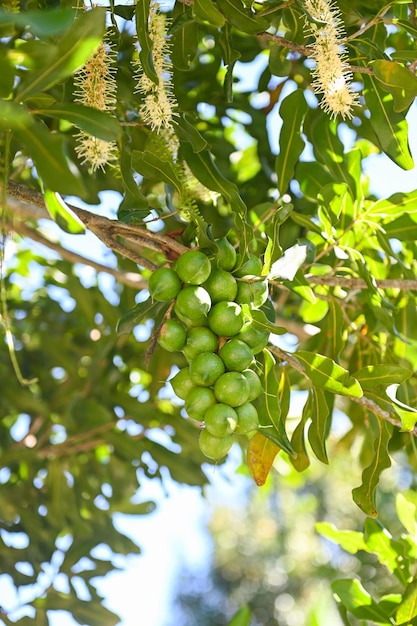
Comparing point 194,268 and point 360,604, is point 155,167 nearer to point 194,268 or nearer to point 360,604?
point 194,268

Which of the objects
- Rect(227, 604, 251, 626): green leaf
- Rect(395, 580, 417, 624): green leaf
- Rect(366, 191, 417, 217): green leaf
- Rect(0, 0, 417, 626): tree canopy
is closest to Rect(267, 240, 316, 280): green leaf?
Rect(0, 0, 417, 626): tree canopy

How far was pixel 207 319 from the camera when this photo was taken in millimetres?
1241

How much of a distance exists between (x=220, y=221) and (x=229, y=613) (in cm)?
1122

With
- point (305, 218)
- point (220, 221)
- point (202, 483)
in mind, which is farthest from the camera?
point (202, 483)

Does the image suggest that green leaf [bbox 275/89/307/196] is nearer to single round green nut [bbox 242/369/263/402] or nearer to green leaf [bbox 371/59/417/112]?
green leaf [bbox 371/59/417/112]

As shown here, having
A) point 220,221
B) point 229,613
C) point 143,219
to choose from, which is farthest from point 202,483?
point 229,613

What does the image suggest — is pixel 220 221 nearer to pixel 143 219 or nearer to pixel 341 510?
pixel 143 219

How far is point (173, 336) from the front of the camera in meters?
1.25

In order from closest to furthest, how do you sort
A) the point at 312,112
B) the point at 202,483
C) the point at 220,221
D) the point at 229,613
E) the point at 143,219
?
the point at 143,219
the point at 312,112
the point at 220,221
the point at 202,483
the point at 229,613

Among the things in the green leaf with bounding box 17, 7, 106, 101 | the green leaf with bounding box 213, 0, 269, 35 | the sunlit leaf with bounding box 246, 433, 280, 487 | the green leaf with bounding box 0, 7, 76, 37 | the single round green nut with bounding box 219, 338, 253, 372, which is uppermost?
the green leaf with bounding box 0, 7, 76, 37

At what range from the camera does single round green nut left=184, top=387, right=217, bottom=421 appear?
46.6 inches

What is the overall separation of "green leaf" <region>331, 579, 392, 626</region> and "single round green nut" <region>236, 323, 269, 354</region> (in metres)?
0.67

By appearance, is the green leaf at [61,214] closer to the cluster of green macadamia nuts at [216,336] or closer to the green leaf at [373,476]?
the cluster of green macadamia nuts at [216,336]

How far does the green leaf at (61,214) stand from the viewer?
1134 mm
